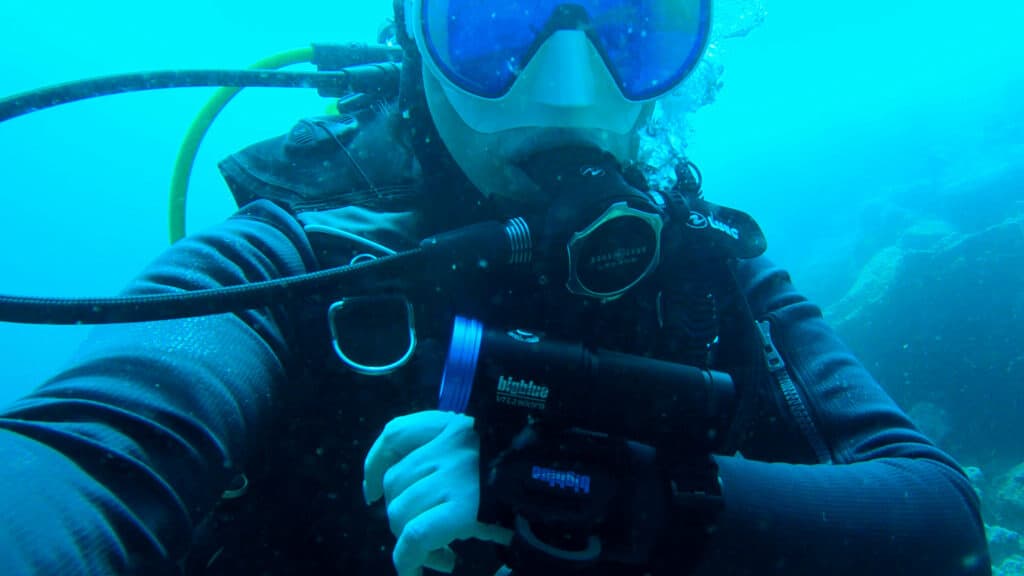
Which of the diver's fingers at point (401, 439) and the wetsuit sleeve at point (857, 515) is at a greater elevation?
the diver's fingers at point (401, 439)

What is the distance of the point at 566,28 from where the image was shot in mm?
1966

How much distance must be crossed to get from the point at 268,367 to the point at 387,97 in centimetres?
144

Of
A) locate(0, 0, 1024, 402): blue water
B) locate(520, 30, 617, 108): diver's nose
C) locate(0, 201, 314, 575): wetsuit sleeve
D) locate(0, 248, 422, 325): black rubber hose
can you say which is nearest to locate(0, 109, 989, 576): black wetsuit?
locate(0, 201, 314, 575): wetsuit sleeve

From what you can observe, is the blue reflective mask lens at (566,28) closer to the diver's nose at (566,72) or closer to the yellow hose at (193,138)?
the diver's nose at (566,72)

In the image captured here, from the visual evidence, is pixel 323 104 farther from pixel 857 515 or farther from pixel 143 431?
pixel 857 515

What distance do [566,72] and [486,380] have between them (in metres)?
1.30

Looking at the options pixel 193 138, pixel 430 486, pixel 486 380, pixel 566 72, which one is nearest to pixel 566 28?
pixel 566 72

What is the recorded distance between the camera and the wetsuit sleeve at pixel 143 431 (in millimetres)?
914

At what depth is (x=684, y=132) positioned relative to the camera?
3904 millimetres

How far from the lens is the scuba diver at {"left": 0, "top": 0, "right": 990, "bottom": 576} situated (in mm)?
1035

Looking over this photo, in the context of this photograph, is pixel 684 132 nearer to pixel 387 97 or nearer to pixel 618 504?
pixel 387 97

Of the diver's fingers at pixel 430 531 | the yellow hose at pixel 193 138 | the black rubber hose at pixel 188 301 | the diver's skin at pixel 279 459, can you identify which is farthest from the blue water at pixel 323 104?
the diver's fingers at pixel 430 531

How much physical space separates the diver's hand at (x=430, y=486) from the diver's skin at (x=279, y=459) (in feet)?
1.26

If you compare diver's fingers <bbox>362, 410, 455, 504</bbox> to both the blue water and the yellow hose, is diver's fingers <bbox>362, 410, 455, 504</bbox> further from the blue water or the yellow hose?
the blue water
